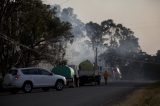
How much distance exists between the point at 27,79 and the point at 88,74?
49.0 ft

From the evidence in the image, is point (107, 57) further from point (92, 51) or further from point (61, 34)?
point (61, 34)

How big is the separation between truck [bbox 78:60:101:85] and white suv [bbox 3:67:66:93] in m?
11.6

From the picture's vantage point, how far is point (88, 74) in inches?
1861

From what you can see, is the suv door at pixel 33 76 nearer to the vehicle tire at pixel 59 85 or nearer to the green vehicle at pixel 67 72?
the vehicle tire at pixel 59 85

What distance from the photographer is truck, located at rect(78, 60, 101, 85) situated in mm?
46375

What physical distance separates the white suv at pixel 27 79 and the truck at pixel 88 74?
11.6 metres

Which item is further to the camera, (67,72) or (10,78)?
(67,72)

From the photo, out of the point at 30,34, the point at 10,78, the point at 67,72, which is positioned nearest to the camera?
the point at 10,78

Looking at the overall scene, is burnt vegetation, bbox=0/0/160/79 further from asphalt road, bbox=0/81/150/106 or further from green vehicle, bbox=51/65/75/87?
asphalt road, bbox=0/81/150/106

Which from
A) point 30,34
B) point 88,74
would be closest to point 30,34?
point 30,34

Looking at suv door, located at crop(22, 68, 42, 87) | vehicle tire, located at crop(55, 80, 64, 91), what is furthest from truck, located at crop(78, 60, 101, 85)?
suv door, located at crop(22, 68, 42, 87)

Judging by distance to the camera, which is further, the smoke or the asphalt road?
the smoke

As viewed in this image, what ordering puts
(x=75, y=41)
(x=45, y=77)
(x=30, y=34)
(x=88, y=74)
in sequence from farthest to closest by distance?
(x=75, y=41), (x=30, y=34), (x=88, y=74), (x=45, y=77)

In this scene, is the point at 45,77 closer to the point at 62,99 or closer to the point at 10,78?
the point at 10,78
